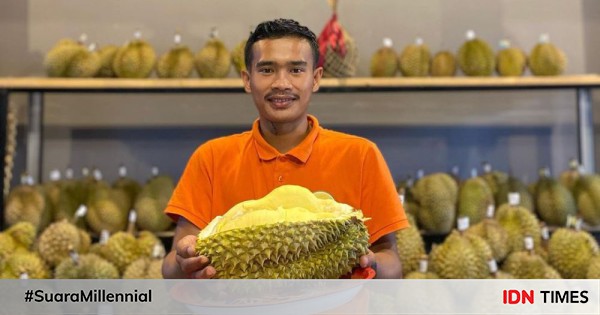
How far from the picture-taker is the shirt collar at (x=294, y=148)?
123 centimetres

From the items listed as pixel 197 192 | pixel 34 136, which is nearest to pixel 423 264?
pixel 197 192

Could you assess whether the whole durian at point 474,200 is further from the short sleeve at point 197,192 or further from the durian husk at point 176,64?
the short sleeve at point 197,192

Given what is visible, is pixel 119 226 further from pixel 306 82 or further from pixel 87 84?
pixel 306 82

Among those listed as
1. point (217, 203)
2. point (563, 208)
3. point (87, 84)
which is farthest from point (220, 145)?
point (563, 208)

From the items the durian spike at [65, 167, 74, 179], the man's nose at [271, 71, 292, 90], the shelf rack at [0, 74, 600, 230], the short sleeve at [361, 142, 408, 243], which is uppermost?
the shelf rack at [0, 74, 600, 230]

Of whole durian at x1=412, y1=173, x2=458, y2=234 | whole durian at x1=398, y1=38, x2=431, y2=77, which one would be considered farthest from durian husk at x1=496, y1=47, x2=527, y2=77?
whole durian at x1=412, y1=173, x2=458, y2=234

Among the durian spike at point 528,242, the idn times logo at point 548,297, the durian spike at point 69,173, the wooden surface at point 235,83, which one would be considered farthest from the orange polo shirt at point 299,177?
the durian spike at point 69,173

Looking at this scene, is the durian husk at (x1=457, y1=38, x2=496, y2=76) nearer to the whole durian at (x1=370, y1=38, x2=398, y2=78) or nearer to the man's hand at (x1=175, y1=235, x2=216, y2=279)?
the whole durian at (x1=370, y1=38, x2=398, y2=78)

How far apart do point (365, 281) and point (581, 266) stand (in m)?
1.69

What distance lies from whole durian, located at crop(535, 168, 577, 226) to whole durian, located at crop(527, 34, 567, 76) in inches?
18.2

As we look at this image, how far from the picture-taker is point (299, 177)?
1232 mm

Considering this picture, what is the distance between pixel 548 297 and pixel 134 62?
6.25 ft

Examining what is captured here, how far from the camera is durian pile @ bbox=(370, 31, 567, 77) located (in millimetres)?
2885

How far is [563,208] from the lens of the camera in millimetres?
2781
